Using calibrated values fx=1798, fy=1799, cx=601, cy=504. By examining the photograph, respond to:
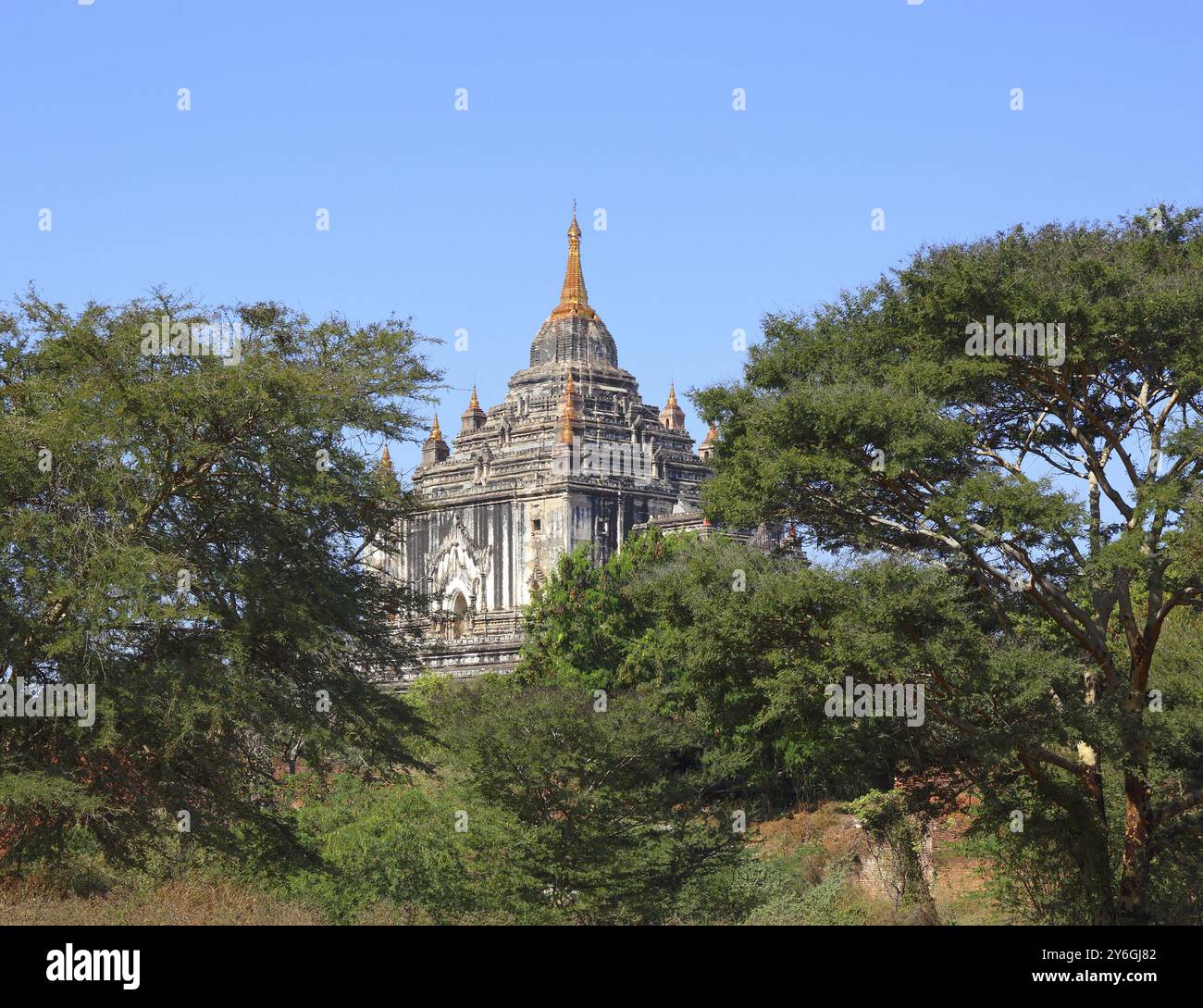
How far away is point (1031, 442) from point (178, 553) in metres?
12.7

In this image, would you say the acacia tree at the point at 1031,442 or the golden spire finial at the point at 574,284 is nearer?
the acacia tree at the point at 1031,442

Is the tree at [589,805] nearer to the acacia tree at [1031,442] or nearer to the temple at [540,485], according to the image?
the acacia tree at [1031,442]

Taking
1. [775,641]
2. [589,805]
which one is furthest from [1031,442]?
[589,805]

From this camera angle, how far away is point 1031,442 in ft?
88.9

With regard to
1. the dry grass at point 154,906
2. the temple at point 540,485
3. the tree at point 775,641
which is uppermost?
the temple at point 540,485

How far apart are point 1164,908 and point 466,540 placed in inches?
1806

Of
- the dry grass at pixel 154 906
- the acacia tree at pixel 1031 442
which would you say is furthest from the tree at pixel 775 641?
the dry grass at pixel 154 906

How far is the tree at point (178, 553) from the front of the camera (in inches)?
864

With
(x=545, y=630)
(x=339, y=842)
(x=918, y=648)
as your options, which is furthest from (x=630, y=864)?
(x=545, y=630)

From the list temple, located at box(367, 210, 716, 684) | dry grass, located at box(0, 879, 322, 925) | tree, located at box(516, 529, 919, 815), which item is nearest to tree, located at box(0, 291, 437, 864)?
dry grass, located at box(0, 879, 322, 925)

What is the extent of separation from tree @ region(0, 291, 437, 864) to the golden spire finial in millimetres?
51014

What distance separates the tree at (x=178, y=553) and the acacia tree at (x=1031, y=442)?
5.87m

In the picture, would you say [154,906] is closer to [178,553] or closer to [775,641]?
[178,553]

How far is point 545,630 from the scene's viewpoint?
165 feet
